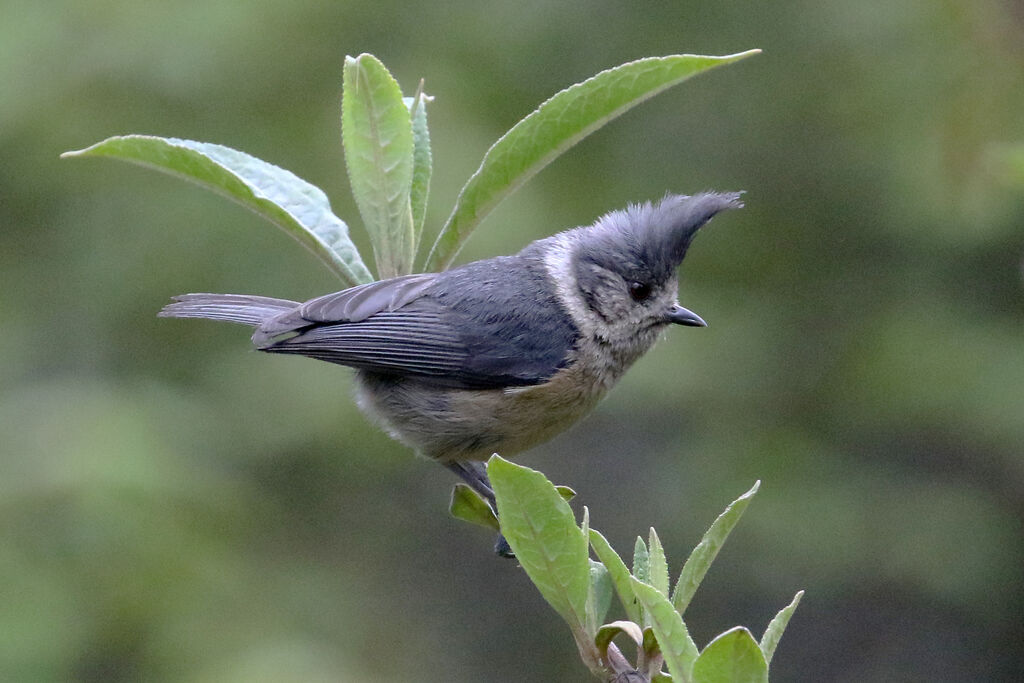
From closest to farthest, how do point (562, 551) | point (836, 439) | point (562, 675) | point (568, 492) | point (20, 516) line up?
point (562, 551)
point (568, 492)
point (20, 516)
point (836, 439)
point (562, 675)

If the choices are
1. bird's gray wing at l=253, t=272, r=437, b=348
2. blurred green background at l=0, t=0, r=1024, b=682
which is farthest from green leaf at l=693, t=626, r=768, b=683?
blurred green background at l=0, t=0, r=1024, b=682

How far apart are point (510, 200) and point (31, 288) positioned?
8.91ft

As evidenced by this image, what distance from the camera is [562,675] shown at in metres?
7.43

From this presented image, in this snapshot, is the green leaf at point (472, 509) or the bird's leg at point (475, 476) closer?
the green leaf at point (472, 509)

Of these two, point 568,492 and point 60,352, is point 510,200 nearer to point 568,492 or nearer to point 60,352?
point 60,352

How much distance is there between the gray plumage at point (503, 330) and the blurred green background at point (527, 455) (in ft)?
6.74

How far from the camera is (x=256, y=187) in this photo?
6.80 feet

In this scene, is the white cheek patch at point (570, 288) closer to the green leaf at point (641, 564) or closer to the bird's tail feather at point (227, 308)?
the bird's tail feather at point (227, 308)

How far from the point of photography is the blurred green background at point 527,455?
15.9 feet

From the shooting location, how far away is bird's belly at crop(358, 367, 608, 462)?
10.2 feet

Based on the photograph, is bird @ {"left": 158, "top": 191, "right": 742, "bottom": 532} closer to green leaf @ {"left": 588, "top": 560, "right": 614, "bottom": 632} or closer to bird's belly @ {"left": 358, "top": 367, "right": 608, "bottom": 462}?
bird's belly @ {"left": 358, "top": 367, "right": 608, "bottom": 462}

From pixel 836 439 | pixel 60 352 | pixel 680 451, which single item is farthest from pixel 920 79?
pixel 60 352

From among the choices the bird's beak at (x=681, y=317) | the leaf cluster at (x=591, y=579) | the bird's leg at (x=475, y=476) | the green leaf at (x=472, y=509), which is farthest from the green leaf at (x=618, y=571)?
the bird's beak at (x=681, y=317)

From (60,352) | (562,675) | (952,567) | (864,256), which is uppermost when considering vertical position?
(864,256)
